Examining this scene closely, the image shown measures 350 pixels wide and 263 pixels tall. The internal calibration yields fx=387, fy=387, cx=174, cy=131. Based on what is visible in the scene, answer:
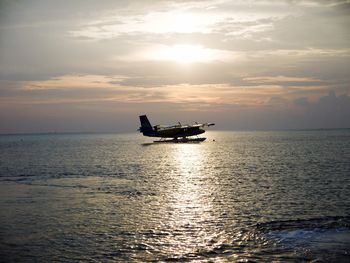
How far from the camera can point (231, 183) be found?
46.9m

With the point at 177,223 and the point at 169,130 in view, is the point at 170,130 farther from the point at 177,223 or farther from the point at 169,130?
the point at 177,223

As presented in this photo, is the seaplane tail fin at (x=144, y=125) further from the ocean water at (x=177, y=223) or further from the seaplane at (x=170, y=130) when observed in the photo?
the ocean water at (x=177, y=223)

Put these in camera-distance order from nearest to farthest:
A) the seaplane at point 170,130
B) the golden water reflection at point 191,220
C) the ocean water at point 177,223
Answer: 1. the ocean water at point 177,223
2. the golden water reflection at point 191,220
3. the seaplane at point 170,130

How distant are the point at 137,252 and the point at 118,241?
7.85ft

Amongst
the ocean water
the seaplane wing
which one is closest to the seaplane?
the seaplane wing

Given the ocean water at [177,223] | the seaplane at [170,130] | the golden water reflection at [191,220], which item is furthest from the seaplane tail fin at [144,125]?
the golden water reflection at [191,220]

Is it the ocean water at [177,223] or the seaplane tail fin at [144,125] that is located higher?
the seaplane tail fin at [144,125]

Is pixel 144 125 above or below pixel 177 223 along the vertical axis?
above

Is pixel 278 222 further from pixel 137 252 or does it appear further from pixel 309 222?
pixel 137 252

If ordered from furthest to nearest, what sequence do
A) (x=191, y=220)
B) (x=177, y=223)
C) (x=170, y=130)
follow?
(x=170, y=130)
(x=191, y=220)
(x=177, y=223)

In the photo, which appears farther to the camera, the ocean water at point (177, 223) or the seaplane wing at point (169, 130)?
the seaplane wing at point (169, 130)

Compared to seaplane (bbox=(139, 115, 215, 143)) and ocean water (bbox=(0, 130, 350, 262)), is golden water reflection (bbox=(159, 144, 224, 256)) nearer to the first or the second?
ocean water (bbox=(0, 130, 350, 262))

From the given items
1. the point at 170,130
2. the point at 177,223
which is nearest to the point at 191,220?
the point at 177,223

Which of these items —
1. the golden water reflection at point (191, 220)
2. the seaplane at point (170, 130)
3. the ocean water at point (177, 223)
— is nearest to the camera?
the ocean water at point (177, 223)
